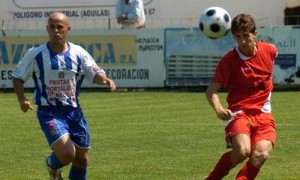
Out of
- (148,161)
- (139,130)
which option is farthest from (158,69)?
(148,161)

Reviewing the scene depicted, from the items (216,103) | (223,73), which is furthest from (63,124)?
(223,73)

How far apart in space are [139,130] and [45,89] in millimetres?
6685

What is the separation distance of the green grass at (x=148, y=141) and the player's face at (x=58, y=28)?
207 centimetres

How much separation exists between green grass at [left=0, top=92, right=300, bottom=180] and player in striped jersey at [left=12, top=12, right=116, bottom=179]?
136cm

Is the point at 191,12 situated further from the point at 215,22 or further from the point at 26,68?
the point at 26,68

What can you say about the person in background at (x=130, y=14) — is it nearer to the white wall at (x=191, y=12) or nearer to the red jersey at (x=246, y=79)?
the white wall at (x=191, y=12)

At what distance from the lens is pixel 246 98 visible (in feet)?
32.0

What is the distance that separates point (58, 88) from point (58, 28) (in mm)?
622

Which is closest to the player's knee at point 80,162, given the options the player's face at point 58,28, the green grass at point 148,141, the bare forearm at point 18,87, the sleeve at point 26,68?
the bare forearm at point 18,87

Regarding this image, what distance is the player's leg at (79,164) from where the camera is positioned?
10.0 m

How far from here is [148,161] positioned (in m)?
12.5

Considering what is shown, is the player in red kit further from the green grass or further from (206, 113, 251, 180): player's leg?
the green grass

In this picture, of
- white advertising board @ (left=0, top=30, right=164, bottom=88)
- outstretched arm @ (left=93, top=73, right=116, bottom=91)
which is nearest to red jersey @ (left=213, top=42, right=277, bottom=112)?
outstretched arm @ (left=93, top=73, right=116, bottom=91)

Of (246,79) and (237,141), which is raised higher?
(246,79)
